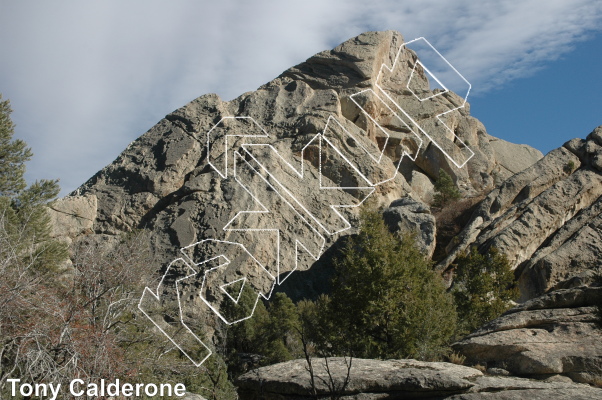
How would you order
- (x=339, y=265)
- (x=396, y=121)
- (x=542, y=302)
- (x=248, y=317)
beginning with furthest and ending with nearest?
(x=396, y=121) < (x=248, y=317) < (x=339, y=265) < (x=542, y=302)

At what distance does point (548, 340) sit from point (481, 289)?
8684mm

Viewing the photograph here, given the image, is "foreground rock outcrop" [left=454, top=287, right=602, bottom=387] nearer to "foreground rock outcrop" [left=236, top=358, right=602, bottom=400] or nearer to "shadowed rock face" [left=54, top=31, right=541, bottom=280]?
"foreground rock outcrop" [left=236, top=358, right=602, bottom=400]

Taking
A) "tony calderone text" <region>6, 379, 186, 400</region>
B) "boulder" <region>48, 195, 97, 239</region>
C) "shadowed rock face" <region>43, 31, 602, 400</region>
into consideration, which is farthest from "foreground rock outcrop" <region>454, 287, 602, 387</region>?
"boulder" <region>48, 195, 97, 239</region>

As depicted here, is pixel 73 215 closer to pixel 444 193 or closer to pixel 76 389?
pixel 444 193

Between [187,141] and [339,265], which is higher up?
[187,141]

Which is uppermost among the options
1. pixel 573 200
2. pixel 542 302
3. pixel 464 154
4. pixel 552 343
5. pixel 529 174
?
pixel 464 154

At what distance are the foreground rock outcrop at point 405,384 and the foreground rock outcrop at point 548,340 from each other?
1.63 m

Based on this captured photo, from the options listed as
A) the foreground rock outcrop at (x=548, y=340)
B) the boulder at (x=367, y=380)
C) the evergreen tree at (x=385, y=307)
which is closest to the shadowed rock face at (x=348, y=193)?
the foreground rock outcrop at (x=548, y=340)

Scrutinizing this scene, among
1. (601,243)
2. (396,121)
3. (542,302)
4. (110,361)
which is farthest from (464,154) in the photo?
(110,361)

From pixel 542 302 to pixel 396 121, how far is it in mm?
28266

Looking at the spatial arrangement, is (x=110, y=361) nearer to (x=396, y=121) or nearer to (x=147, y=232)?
(x=147, y=232)

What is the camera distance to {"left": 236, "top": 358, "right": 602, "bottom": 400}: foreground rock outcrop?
9.59 meters

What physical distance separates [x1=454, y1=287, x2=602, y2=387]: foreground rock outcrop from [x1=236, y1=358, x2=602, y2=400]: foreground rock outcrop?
5.34 feet

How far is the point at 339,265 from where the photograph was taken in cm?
1855
